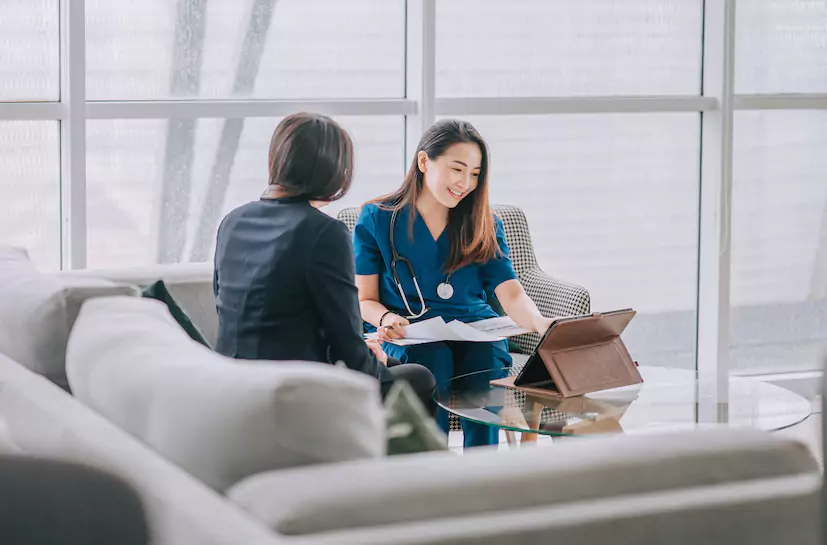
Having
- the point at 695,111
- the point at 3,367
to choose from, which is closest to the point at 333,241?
the point at 3,367

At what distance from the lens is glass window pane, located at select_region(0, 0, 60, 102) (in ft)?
12.5

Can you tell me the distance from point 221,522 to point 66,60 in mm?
2976

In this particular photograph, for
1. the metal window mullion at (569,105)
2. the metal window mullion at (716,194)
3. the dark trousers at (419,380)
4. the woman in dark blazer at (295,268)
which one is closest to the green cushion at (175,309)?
the woman in dark blazer at (295,268)

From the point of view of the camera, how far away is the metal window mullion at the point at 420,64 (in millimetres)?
4387

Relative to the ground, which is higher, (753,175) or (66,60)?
(66,60)

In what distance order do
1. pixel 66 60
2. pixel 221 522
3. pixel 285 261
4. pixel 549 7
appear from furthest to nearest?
pixel 549 7 < pixel 66 60 < pixel 285 261 < pixel 221 522

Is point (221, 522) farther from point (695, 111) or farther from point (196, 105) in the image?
point (695, 111)

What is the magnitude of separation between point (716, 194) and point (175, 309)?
3.07 metres

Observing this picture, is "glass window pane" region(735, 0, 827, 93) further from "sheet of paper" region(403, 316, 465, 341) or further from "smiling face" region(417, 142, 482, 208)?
"sheet of paper" region(403, 316, 465, 341)

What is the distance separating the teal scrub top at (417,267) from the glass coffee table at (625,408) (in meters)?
0.35

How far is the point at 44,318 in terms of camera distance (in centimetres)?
222

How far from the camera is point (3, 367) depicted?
6.68 ft

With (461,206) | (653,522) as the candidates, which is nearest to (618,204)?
(461,206)

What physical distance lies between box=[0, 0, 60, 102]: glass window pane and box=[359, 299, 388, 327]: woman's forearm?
1.37 meters
